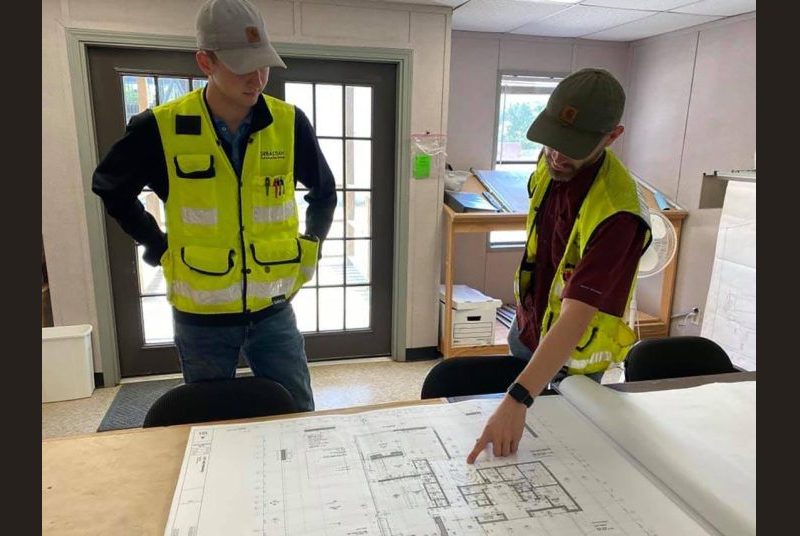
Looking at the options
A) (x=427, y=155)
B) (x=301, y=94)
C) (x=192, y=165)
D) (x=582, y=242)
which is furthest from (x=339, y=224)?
(x=582, y=242)

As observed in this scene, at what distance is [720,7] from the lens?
3199mm

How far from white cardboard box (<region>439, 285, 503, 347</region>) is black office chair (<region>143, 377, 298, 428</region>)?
2.34 metres

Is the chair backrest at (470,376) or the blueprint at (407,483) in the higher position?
the blueprint at (407,483)

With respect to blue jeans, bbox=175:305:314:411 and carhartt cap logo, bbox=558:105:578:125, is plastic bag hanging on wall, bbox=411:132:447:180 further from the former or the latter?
carhartt cap logo, bbox=558:105:578:125

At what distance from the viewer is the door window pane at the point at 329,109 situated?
10.7 feet

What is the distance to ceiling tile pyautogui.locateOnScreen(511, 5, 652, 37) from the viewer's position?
330 centimetres

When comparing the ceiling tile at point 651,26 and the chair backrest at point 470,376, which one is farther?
the ceiling tile at point 651,26

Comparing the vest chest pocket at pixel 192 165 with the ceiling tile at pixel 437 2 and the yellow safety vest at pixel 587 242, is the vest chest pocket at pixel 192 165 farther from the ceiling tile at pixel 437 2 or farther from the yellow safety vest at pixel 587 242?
the ceiling tile at pixel 437 2

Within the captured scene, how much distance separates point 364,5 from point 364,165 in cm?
93

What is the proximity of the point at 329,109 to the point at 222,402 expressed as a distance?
7.82 ft

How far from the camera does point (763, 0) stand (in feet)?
1.05

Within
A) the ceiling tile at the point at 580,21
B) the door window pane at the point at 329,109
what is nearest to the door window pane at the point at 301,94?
the door window pane at the point at 329,109

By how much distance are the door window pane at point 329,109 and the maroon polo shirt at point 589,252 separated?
6.97ft

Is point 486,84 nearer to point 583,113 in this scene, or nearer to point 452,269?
point 452,269
